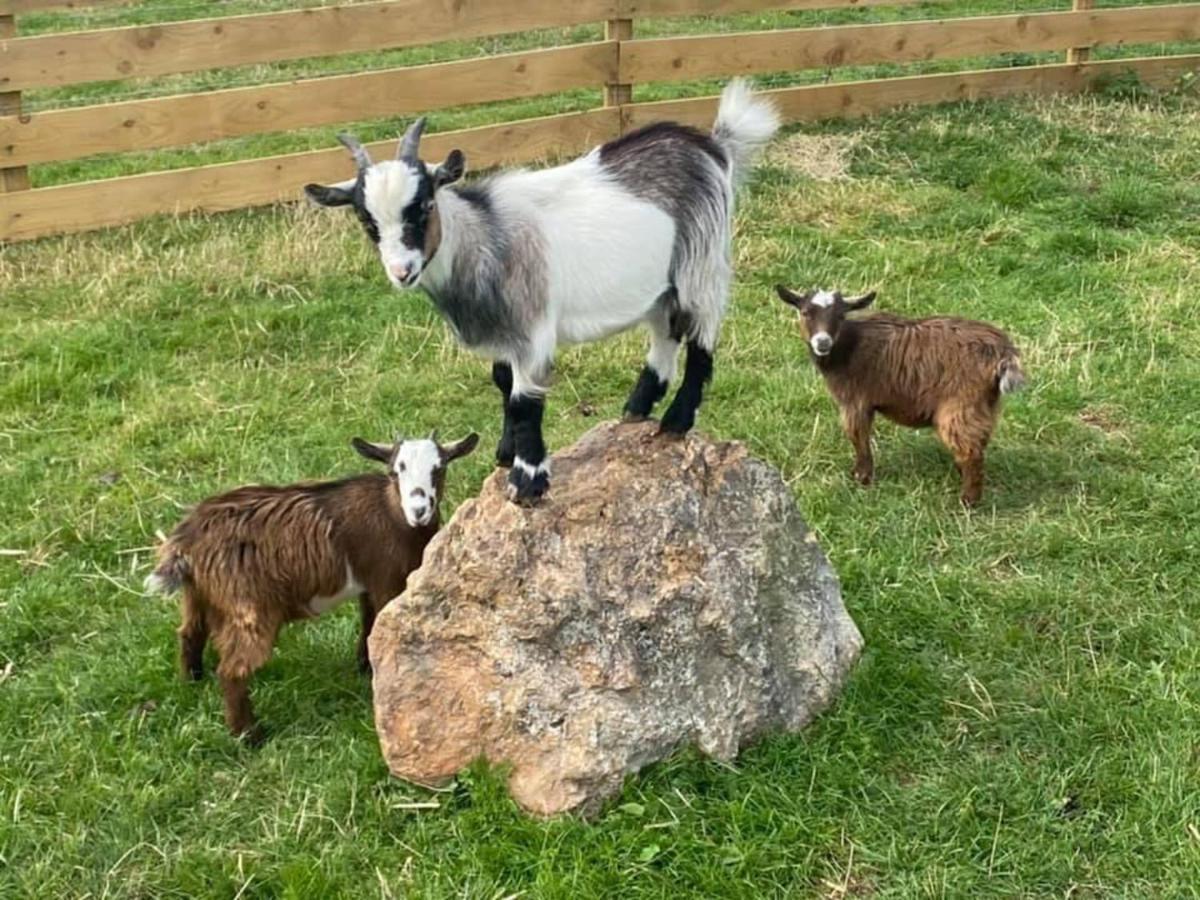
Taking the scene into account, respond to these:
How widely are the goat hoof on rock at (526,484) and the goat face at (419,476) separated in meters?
0.38

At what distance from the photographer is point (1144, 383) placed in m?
6.96

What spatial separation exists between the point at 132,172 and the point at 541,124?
12.0 ft

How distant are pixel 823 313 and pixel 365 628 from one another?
261 centimetres

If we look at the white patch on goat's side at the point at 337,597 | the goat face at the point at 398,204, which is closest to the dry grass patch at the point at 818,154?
the white patch on goat's side at the point at 337,597

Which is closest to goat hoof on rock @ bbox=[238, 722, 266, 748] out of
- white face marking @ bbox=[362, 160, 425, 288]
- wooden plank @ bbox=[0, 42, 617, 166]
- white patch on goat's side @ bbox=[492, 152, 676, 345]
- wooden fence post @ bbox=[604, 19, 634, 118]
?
white patch on goat's side @ bbox=[492, 152, 676, 345]

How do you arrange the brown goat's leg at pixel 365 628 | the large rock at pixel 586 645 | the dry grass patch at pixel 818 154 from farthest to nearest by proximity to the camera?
the dry grass patch at pixel 818 154, the brown goat's leg at pixel 365 628, the large rock at pixel 586 645

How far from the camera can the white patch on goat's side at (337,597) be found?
4582 mm

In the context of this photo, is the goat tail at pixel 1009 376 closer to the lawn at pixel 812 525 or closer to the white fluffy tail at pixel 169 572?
the lawn at pixel 812 525

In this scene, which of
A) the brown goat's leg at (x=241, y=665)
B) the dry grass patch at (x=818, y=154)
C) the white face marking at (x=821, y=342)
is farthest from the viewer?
the dry grass patch at (x=818, y=154)

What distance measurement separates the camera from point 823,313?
20.0 feet

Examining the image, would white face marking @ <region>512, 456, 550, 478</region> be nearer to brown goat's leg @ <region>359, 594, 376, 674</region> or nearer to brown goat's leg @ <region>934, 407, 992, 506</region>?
brown goat's leg @ <region>359, 594, 376, 674</region>

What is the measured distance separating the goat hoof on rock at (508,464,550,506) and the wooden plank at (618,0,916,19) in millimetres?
7614

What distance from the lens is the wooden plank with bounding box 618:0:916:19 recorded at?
11.0 meters

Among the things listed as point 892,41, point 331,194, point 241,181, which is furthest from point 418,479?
point 892,41
